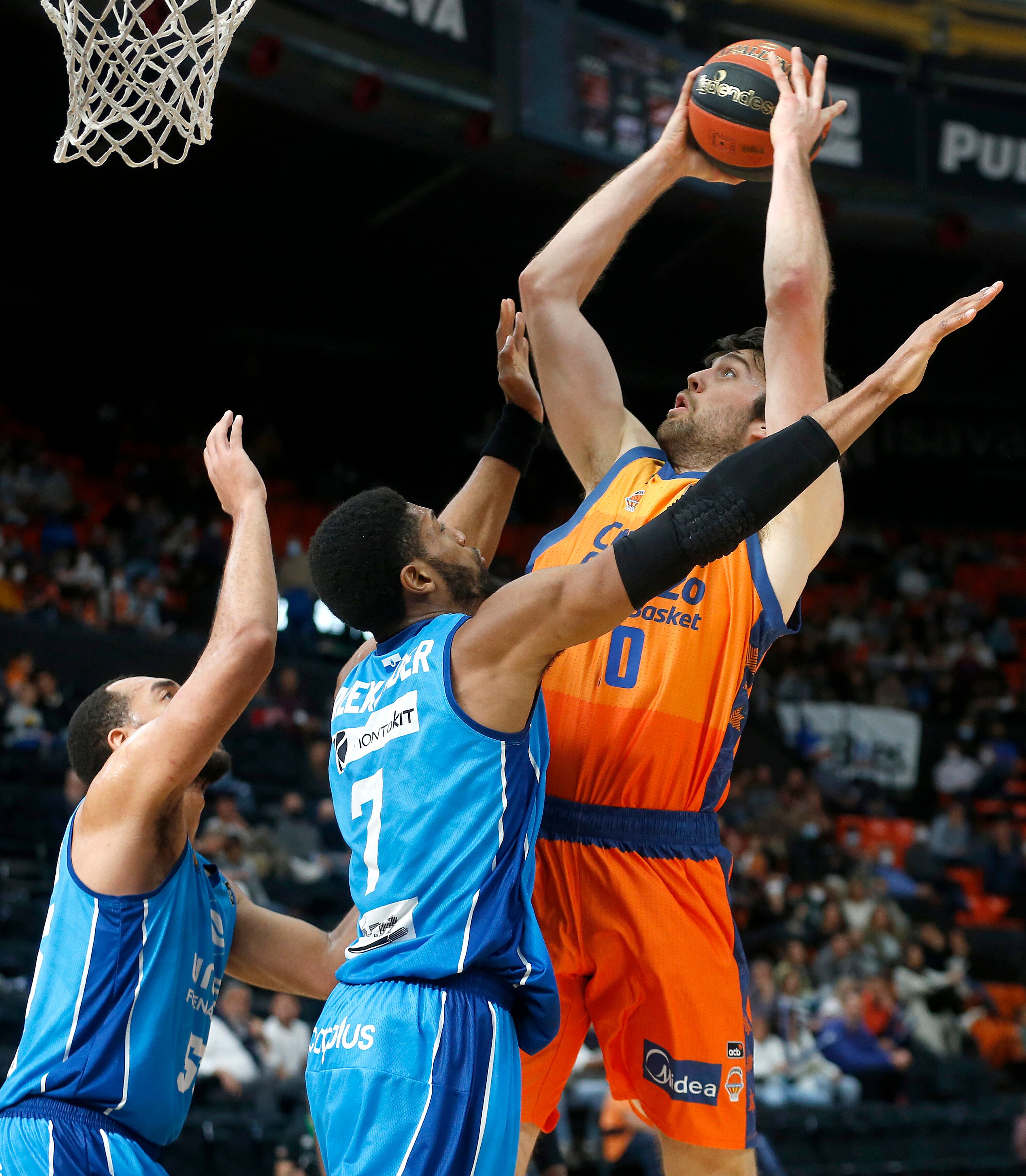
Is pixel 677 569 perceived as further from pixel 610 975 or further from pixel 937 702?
pixel 937 702

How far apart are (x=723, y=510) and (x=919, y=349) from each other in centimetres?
53

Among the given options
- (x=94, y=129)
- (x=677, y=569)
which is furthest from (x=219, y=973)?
(x=94, y=129)

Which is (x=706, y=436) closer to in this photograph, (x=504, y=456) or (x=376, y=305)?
(x=504, y=456)

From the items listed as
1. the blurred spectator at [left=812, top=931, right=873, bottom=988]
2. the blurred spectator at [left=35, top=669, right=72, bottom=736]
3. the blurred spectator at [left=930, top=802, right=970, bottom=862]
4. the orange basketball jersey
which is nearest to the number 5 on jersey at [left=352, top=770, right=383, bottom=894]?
the orange basketball jersey

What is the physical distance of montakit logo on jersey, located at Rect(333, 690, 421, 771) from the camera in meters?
2.79

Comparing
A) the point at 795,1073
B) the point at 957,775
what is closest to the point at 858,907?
the point at 795,1073

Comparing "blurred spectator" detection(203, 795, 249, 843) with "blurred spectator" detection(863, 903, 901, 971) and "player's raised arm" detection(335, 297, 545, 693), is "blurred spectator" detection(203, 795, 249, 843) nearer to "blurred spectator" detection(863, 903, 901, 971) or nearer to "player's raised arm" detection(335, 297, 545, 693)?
"blurred spectator" detection(863, 903, 901, 971)

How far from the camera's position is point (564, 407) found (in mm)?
3512

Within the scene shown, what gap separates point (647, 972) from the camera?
306cm

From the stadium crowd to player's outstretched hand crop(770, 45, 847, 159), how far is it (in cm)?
540

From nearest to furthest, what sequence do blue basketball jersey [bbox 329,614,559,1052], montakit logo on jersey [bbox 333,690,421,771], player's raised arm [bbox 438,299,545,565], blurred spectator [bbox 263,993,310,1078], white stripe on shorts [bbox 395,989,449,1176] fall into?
white stripe on shorts [bbox 395,989,449,1176], blue basketball jersey [bbox 329,614,559,1052], montakit logo on jersey [bbox 333,690,421,771], player's raised arm [bbox 438,299,545,565], blurred spectator [bbox 263,993,310,1078]

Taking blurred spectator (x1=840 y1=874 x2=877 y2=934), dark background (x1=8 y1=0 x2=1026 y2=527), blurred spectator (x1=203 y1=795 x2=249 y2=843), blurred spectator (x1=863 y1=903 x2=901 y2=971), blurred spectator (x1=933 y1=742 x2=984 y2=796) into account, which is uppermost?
dark background (x1=8 y1=0 x2=1026 y2=527)

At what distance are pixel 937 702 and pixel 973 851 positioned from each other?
2825 millimetres

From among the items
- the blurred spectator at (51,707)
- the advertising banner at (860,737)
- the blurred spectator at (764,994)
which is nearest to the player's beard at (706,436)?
the blurred spectator at (764,994)
